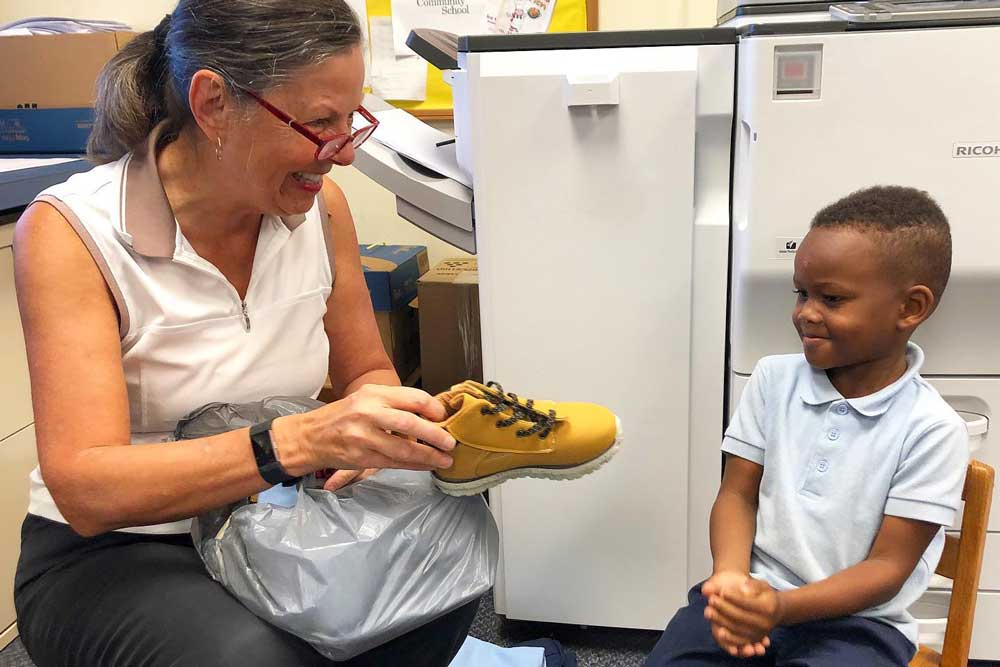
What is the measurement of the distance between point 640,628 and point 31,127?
1.83 meters

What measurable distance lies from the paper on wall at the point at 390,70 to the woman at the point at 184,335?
130cm

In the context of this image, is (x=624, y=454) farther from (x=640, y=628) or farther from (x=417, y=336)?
(x=417, y=336)

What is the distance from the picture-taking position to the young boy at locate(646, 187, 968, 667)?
2.93 feet

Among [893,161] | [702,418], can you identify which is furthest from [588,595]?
[893,161]

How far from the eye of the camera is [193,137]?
1.02m

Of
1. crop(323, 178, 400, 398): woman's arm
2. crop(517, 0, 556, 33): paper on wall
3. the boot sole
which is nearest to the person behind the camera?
the boot sole

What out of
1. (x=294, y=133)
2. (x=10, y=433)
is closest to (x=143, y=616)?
(x=294, y=133)

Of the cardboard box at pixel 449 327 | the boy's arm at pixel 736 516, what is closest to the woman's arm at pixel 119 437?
the boy's arm at pixel 736 516

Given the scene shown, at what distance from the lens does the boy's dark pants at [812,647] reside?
897 mm

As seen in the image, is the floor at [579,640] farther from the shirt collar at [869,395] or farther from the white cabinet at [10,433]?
the shirt collar at [869,395]

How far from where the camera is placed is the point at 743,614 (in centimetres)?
87

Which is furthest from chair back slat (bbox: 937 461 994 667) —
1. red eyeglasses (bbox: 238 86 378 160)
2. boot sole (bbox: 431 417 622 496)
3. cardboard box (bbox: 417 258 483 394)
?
cardboard box (bbox: 417 258 483 394)

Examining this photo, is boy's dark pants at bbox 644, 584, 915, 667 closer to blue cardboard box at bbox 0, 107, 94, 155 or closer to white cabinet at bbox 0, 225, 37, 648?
white cabinet at bbox 0, 225, 37, 648

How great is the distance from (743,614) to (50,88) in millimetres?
1956
